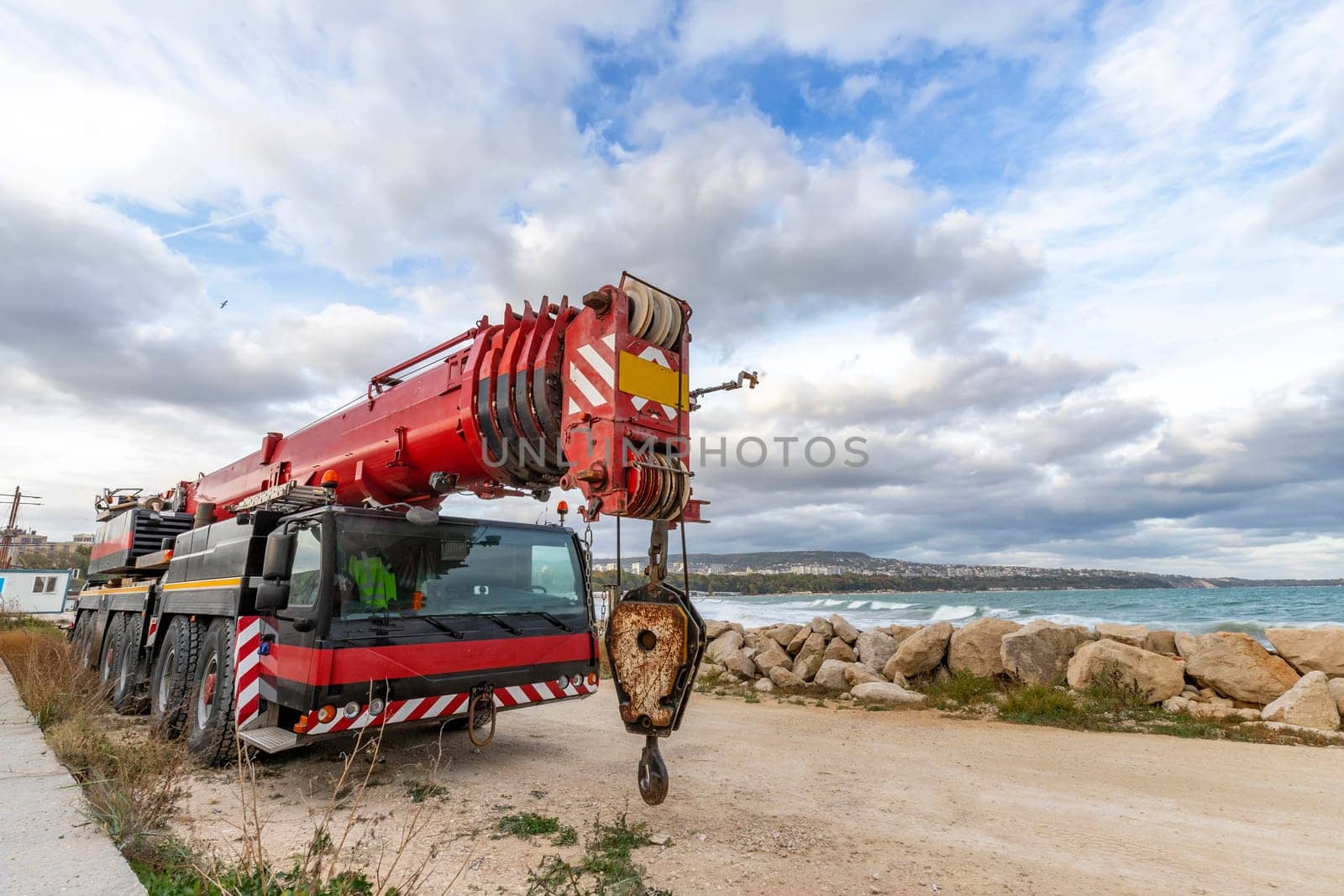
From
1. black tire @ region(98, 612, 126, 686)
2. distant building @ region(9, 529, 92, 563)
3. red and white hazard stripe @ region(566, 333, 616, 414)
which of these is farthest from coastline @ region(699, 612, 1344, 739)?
distant building @ region(9, 529, 92, 563)

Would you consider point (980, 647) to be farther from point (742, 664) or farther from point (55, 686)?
point (55, 686)

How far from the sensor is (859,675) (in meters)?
11.7

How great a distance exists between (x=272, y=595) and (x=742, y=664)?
979 centimetres

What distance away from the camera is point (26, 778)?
4.79 metres

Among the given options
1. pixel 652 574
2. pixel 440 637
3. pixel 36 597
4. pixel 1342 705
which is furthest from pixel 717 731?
pixel 36 597

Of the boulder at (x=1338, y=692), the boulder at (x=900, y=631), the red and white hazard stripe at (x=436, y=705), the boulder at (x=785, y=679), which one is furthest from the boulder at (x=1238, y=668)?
the red and white hazard stripe at (x=436, y=705)

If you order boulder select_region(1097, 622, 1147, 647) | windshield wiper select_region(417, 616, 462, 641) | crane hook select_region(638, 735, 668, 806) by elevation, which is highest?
windshield wiper select_region(417, 616, 462, 641)

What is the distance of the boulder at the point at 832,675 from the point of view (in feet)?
38.5

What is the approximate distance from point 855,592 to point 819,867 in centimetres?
8461

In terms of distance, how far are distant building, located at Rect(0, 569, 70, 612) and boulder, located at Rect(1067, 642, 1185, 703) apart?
35616 mm

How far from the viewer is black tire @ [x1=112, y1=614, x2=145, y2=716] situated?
8.39 metres

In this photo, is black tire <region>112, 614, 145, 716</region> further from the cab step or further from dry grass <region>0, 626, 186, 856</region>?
the cab step

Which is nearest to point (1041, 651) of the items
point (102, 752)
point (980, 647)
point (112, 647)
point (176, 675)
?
point (980, 647)

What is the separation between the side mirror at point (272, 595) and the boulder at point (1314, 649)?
444 inches
